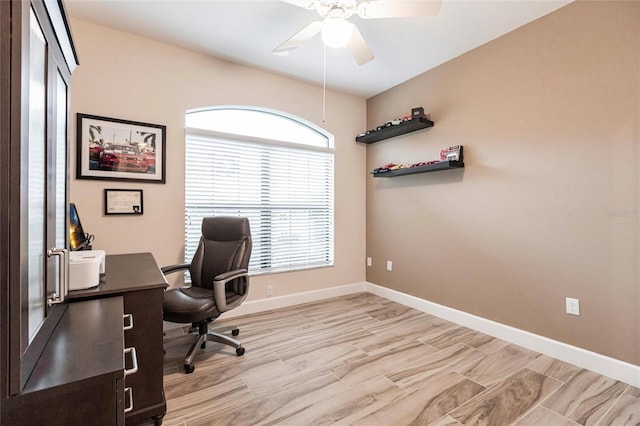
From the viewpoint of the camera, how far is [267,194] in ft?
11.4

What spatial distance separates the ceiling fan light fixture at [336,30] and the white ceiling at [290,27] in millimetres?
679

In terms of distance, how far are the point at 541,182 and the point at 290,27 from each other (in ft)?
8.13

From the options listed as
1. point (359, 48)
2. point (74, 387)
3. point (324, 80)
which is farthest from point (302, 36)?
point (74, 387)

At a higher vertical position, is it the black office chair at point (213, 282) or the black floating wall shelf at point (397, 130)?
the black floating wall shelf at point (397, 130)

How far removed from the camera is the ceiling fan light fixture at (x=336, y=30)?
70.5 inches

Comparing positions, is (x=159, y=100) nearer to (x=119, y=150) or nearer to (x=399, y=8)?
(x=119, y=150)

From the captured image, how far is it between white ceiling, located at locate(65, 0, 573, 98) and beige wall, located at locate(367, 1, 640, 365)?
268 mm

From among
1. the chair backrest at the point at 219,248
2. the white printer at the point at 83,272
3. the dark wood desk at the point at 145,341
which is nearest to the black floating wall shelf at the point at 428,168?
the chair backrest at the point at 219,248

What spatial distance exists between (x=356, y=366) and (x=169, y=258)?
1972 mm

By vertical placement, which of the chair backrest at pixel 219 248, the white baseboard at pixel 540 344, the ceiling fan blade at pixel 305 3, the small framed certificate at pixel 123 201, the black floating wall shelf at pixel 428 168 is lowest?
the white baseboard at pixel 540 344

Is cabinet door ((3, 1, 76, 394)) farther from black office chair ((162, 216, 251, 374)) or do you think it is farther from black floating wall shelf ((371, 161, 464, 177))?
black floating wall shelf ((371, 161, 464, 177))

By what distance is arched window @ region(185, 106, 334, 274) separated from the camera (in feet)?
10.0

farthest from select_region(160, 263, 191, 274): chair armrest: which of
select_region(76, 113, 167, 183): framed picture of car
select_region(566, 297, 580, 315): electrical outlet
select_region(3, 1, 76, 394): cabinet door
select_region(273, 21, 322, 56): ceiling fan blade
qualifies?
select_region(566, 297, 580, 315): electrical outlet

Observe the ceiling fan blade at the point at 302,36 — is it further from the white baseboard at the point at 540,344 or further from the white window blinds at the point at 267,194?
the white baseboard at the point at 540,344
